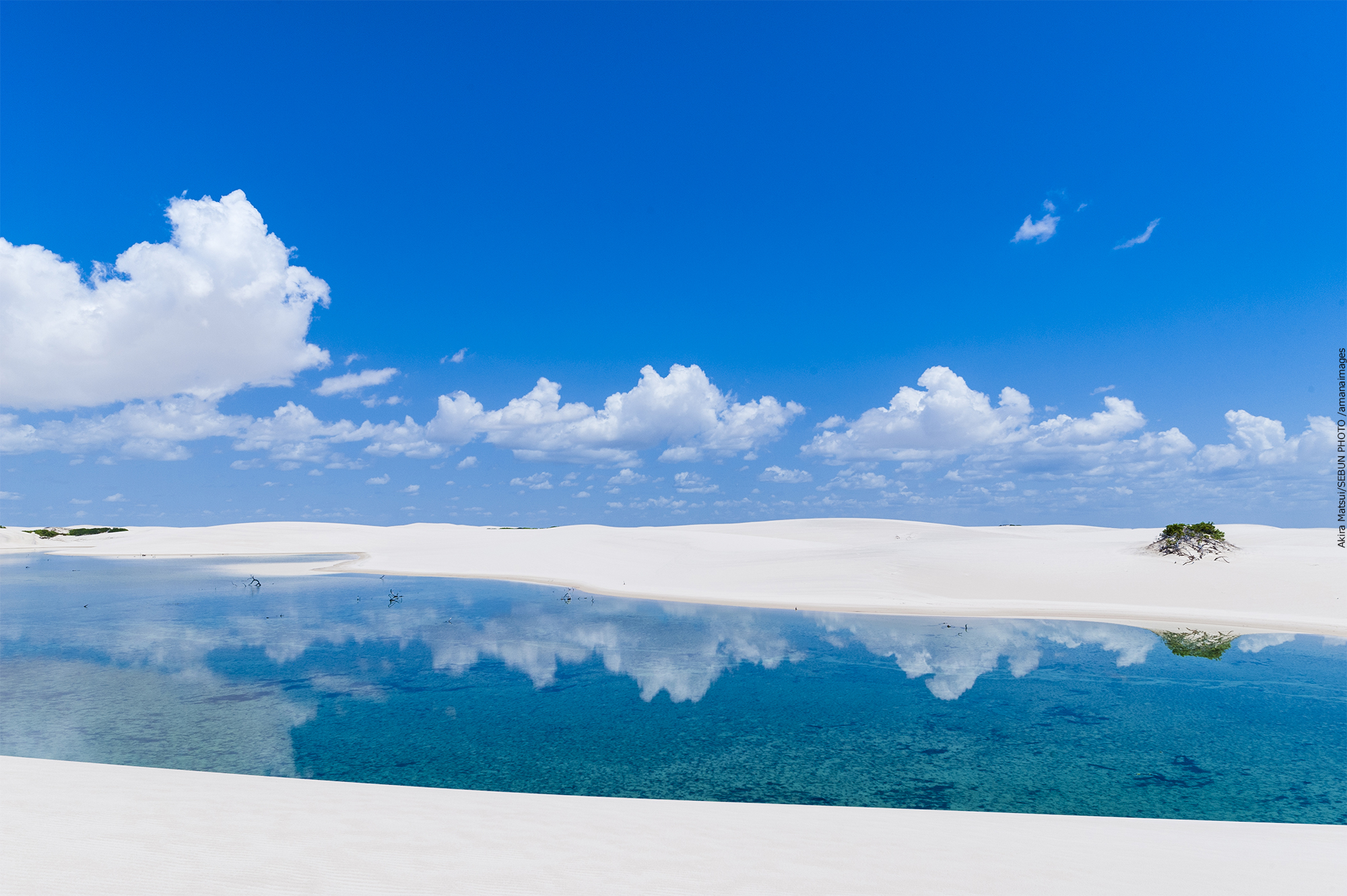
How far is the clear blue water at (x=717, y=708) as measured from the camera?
411 inches

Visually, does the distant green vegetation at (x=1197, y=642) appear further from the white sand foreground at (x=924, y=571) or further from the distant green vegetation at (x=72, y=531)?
the distant green vegetation at (x=72, y=531)

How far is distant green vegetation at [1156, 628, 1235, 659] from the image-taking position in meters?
19.4

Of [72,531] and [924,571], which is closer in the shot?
[924,571]

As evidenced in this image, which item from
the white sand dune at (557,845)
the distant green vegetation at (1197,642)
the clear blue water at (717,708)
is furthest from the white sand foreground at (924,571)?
the white sand dune at (557,845)

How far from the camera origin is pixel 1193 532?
32406 mm

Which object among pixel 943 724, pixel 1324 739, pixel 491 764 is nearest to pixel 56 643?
pixel 491 764

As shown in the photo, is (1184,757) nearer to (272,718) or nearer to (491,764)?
(491,764)

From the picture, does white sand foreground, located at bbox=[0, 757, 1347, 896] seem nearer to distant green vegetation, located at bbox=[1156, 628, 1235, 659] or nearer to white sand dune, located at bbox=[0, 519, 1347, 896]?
white sand dune, located at bbox=[0, 519, 1347, 896]

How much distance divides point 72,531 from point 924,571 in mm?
104903

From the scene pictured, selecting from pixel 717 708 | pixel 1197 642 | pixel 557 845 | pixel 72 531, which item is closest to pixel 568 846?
pixel 557 845

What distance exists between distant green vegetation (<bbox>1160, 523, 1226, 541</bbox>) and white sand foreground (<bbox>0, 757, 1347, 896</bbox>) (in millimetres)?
29722

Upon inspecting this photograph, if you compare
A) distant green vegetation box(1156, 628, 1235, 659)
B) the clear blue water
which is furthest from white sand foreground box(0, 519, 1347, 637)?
the clear blue water

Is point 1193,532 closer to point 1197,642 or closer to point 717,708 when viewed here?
point 1197,642

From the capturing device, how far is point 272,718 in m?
13.4
